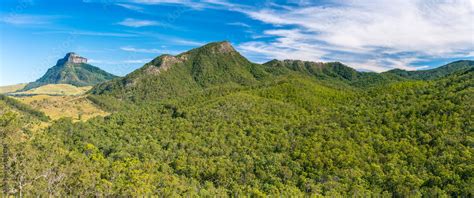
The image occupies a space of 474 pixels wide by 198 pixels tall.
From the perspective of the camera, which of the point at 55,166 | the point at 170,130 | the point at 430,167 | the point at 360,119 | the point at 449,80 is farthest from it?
the point at 449,80

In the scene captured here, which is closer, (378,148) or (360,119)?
(378,148)

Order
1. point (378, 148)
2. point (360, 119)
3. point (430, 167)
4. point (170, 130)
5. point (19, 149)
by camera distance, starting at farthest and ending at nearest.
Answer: point (170, 130), point (360, 119), point (378, 148), point (430, 167), point (19, 149)

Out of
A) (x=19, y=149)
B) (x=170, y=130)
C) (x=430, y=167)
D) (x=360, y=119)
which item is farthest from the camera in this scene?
(x=170, y=130)

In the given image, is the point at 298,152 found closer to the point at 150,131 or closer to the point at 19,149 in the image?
the point at 150,131

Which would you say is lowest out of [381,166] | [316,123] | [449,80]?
[381,166]

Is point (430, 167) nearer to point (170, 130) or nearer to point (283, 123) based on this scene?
point (283, 123)

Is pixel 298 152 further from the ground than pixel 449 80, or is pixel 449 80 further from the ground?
pixel 449 80

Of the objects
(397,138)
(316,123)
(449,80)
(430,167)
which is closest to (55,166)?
(430,167)

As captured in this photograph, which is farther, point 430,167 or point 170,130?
point 170,130

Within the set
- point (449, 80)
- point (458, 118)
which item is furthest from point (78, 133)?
point (449, 80)
